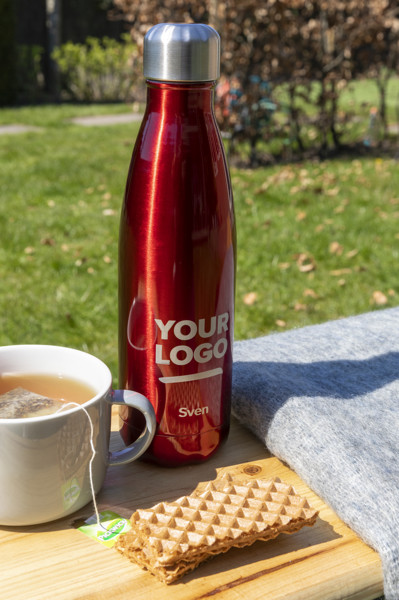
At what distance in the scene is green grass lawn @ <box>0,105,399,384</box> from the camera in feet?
11.8

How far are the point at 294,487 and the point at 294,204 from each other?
4444 millimetres

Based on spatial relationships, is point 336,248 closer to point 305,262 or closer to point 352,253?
point 352,253

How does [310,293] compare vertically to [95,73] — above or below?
below

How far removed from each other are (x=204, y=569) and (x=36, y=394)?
1.24ft

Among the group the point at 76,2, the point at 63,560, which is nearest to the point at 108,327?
the point at 63,560

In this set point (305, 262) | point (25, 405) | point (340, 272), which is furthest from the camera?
point (305, 262)

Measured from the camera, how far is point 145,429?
115cm

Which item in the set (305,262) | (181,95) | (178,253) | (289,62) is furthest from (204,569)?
(289,62)

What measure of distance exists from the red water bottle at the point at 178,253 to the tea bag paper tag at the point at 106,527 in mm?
146

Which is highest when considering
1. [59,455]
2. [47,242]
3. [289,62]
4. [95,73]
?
[289,62]

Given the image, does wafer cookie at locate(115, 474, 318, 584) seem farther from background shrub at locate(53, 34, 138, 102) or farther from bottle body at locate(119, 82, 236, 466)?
background shrub at locate(53, 34, 138, 102)

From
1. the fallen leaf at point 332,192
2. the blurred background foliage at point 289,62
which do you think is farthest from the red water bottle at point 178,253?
the blurred background foliage at point 289,62

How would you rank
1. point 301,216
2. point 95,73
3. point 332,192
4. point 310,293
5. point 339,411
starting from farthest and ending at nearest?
point 95,73
point 332,192
point 301,216
point 310,293
point 339,411

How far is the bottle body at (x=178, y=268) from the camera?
43.0 inches
